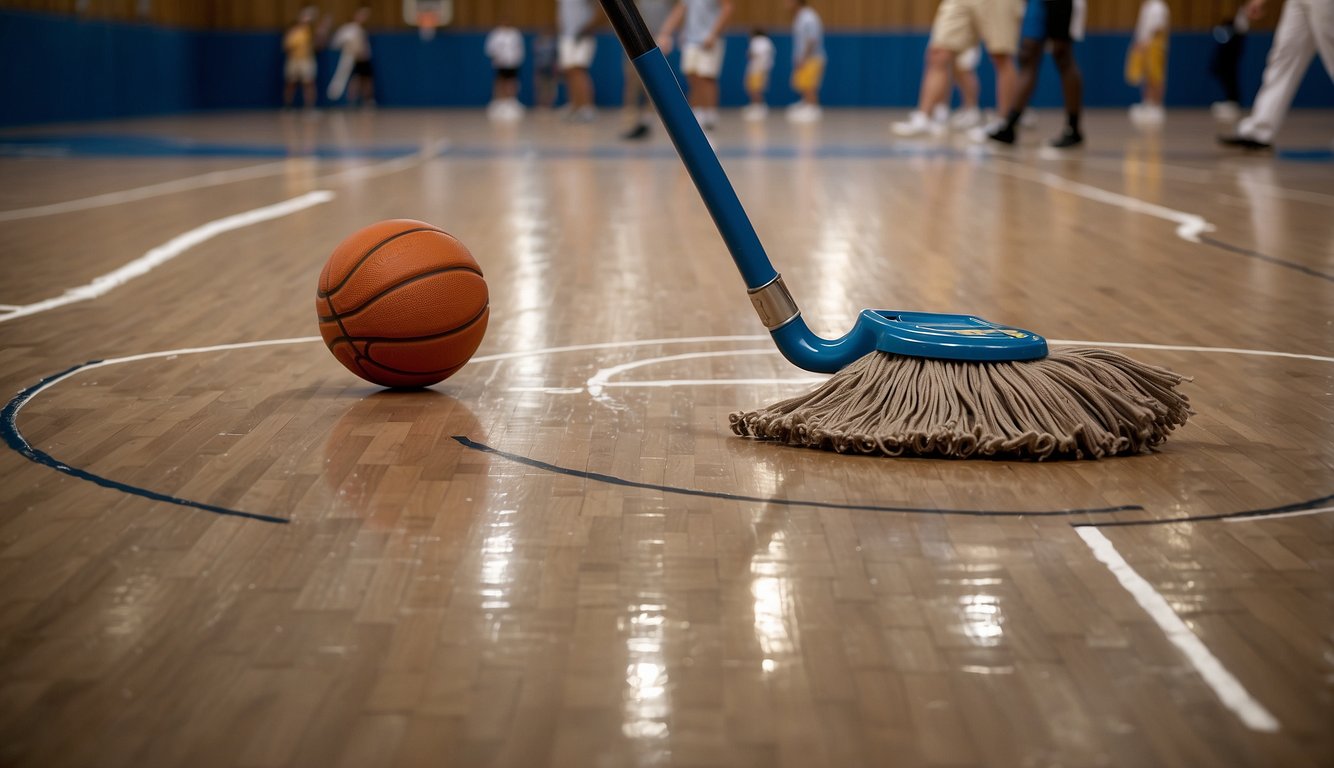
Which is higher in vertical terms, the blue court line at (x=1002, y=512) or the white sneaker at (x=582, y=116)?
the white sneaker at (x=582, y=116)

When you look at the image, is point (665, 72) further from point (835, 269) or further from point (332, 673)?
point (835, 269)

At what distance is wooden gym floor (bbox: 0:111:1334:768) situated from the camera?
173 centimetres

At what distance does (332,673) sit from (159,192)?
7.97 meters

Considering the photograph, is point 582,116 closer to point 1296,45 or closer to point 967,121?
point 967,121

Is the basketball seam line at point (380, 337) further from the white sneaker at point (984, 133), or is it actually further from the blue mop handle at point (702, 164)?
the white sneaker at point (984, 133)

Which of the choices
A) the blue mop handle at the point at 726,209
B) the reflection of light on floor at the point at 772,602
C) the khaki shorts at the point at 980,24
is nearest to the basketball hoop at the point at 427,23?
A: the khaki shorts at the point at 980,24

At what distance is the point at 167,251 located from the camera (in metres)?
6.36

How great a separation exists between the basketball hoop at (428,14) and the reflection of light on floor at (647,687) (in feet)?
81.8

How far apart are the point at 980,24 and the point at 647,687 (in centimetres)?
1124

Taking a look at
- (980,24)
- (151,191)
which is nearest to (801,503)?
(151,191)

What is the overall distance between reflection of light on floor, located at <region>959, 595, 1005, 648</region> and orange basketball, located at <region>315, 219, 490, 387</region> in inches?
68.6

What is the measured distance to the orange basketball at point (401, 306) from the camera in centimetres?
347

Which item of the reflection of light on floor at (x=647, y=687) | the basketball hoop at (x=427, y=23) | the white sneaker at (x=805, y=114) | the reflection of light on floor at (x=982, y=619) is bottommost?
the reflection of light on floor at (x=647, y=687)

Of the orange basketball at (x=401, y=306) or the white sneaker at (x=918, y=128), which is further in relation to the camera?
the white sneaker at (x=918, y=128)
